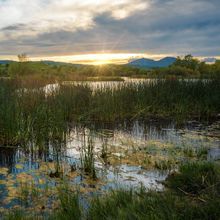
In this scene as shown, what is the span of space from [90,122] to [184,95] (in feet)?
15.6

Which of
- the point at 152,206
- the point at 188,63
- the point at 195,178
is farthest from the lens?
the point at 188,63

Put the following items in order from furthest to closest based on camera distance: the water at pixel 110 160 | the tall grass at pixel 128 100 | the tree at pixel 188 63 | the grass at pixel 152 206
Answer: the tree at pixel 188 63 → the tall grass at pixel 128 100 → the water at pixel 110 160 → the grass at pixel 152 206

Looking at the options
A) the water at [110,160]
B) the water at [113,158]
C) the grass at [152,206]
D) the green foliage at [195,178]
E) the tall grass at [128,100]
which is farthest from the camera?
the tall grass at [128,100]

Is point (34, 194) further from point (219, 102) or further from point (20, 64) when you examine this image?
point (20, 64)

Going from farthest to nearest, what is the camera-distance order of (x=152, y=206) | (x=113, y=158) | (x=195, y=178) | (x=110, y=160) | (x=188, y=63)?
(x=188, y=63) < (x=113, y=158) < (x=110, y=160) < (x=195, y=178) < (x=152, y=206)

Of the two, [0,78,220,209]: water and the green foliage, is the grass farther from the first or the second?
[0,78,220,209]: water

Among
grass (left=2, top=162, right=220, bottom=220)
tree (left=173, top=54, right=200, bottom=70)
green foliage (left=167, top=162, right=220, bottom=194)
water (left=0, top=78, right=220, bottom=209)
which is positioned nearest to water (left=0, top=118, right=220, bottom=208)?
water (left=0, top=78, right=220, bottom=209)

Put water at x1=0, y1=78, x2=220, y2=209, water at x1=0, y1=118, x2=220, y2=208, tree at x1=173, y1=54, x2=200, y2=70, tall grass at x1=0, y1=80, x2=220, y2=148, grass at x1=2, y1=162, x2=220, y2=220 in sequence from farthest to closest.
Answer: tree at x1=173, y1=54, x2=200, y2=70
tall grass at x1=0, y1=80, x2=220, y2=148
water at x1=0, y1=118, x2=220, y2=208
water at x1=0, y1=78, x2=220, y2=209
grass at x1=2, y1=162, x2=220, y2=220

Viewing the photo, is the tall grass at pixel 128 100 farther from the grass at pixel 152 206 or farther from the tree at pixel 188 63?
the tree at pixel 188 63

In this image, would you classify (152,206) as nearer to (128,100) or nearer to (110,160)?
(110,160)

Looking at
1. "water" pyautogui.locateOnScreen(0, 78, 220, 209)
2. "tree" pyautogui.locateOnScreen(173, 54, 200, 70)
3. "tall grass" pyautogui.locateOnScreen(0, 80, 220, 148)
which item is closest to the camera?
"water" pyautogui.locateOnScreen(0, 78, 220, 209)

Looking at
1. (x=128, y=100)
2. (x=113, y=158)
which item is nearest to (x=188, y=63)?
(x=128, y=100)

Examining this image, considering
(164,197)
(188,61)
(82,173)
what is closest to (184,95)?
(82,173)

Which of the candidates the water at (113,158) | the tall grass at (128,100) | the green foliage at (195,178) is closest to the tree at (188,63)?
the tall grass at (128,100)
